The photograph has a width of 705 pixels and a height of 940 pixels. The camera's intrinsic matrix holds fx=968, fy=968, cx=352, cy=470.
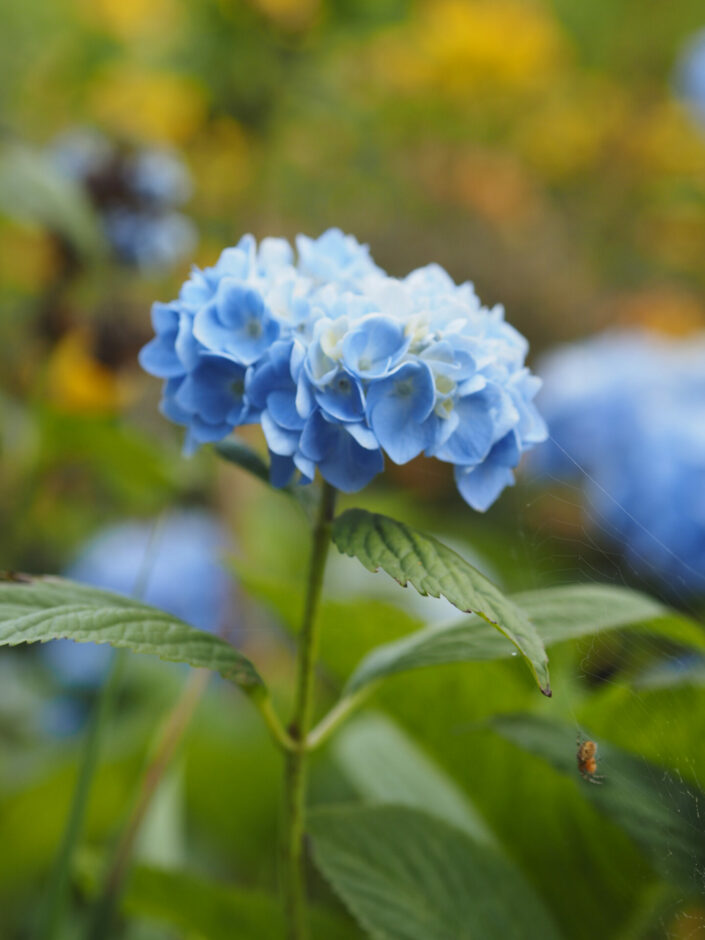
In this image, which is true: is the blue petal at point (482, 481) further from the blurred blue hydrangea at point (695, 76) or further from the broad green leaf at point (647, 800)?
the blurred blue hydrangea at point (695, 76)

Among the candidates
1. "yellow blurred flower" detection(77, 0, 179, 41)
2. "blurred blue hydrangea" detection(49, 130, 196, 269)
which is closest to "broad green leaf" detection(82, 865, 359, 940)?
"blurred blue hydrangea" detection(49, 130, 196, 269)

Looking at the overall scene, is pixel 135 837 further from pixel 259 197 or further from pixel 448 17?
pixel 448 17

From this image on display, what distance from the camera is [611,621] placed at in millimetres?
339

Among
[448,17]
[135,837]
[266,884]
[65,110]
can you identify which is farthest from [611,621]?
[448,17]

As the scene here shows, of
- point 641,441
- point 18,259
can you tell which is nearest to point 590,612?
point 641,441

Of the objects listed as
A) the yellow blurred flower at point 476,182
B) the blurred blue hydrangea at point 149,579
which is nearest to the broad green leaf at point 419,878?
the blurred blue hydrangea at point 149,579

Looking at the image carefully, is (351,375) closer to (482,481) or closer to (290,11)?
(482,481)

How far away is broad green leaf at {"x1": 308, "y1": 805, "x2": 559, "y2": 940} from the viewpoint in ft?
1.12

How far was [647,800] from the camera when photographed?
331 millimetres

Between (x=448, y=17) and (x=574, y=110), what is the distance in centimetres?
42

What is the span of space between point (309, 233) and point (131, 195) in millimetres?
889

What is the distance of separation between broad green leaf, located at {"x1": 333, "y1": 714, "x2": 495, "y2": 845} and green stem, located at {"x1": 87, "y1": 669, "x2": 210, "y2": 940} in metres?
0.09

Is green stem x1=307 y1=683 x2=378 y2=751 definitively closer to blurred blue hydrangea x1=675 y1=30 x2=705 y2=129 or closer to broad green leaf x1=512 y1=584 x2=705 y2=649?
broad green leaf x1=512 y1=584 x2=705 y2=649

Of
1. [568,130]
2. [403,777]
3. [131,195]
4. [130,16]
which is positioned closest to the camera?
[403,777]
